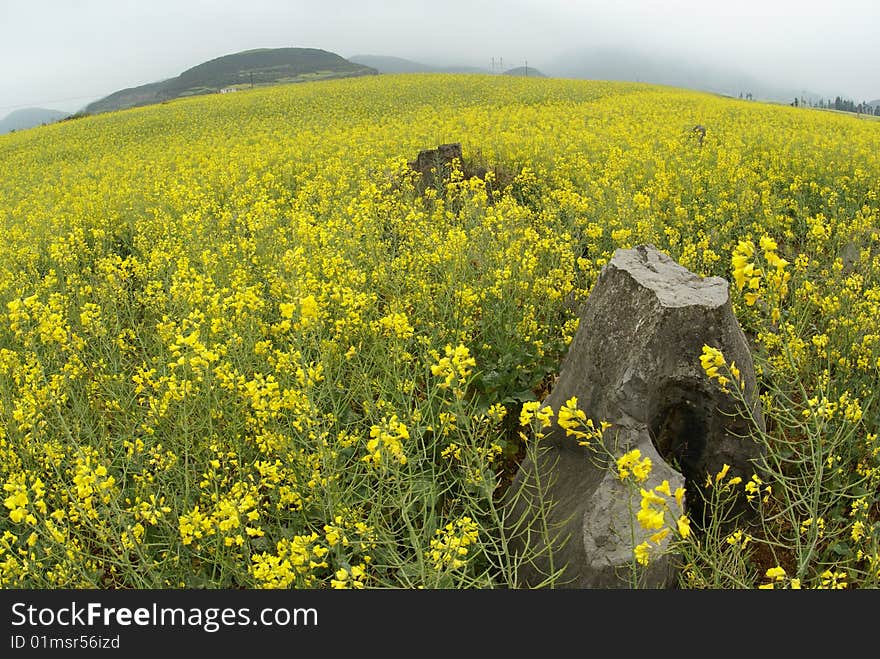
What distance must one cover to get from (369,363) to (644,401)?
1711 mm

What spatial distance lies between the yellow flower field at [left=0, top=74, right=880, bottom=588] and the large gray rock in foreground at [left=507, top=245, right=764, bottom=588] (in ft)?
0.73

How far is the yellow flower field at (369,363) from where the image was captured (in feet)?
8.14

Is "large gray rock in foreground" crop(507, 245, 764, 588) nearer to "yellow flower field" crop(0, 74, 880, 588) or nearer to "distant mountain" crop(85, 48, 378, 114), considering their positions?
"yellow flower field" crop(0, 74, 880, 588)

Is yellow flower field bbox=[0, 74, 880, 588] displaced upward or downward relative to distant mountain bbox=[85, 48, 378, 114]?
downward

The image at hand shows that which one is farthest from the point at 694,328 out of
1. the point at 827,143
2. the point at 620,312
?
the point at 827,143

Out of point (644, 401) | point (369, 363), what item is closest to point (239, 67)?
point (369, 363)

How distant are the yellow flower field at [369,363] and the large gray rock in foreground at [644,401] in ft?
0.73

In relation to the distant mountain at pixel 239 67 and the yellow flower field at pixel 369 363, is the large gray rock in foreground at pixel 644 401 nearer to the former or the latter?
the yellow flower field at pixel 369 363

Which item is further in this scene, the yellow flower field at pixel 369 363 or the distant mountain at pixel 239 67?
the distant mountain at pixel 239 67

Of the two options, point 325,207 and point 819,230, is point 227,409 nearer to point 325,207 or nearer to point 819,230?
point 325,207

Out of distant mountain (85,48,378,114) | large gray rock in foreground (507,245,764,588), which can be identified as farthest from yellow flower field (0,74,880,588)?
distant mountain (85,48,378,114)

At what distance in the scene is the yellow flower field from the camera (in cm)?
248

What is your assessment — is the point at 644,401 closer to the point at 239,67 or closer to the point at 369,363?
the point at 369,363

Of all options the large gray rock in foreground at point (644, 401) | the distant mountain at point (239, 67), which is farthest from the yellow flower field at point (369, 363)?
the distant mountain at point (239, 67)
